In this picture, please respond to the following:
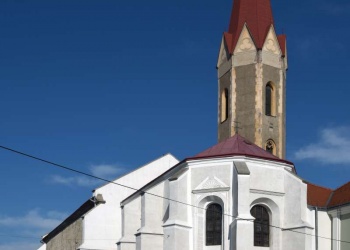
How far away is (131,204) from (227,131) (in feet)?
27.7

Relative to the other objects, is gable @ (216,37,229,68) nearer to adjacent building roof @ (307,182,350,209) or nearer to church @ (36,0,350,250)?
church @ (36,0,350,250)

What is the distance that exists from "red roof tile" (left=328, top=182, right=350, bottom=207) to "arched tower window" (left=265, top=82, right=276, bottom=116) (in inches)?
266

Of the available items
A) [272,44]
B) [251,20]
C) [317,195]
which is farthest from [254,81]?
[317,195]

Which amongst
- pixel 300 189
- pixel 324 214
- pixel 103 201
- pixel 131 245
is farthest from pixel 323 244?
pixel 103 201

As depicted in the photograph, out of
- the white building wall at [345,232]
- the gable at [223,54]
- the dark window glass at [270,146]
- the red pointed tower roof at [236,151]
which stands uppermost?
the gable at [223,54]

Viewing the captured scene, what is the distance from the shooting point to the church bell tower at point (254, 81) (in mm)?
40031

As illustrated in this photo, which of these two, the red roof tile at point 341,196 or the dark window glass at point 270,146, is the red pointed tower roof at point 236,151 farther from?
the dark window glass at point 270,146

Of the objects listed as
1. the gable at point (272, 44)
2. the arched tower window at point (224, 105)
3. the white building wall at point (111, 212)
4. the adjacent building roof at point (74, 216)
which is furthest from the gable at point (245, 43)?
the adjacent building roof at point (74, 216)

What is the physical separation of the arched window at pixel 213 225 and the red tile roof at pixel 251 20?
48.4 ft

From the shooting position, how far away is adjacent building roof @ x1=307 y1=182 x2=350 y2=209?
114ft

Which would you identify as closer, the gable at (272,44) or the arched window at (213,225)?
the arched window at (213,225)

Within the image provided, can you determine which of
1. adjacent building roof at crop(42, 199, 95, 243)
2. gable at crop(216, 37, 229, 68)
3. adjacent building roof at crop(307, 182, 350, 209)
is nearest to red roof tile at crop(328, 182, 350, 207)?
adjacent building roof at crop(307, 182, 350, 209)

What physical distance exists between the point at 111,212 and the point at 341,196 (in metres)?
14.7

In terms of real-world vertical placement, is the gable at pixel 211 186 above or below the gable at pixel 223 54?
below
